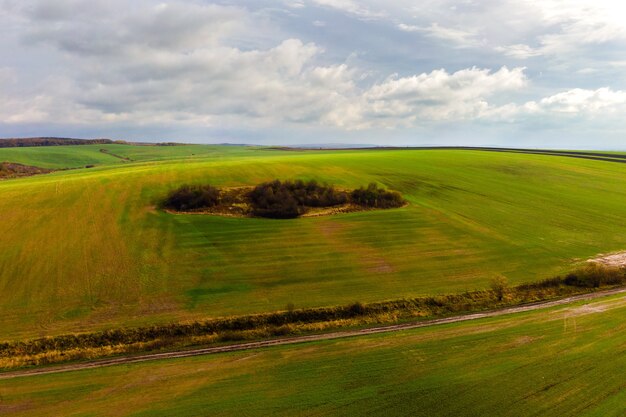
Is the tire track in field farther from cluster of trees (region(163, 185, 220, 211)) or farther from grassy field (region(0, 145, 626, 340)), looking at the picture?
cluster of trees (region(163, 185, 220, 211))

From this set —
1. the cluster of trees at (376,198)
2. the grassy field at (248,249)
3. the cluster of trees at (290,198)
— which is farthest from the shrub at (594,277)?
the cluster of trees at (290,198)

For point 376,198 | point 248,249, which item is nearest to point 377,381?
point 248,249

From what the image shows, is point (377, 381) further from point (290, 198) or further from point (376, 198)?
point (376, 198)

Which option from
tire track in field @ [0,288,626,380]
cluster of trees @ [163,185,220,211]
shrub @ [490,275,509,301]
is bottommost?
tire track in field @ [0,288,626,380]

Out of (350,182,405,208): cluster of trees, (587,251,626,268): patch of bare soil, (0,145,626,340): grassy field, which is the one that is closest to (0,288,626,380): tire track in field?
(0,145,626,340): grassy field

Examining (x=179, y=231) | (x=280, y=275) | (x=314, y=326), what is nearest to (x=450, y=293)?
(x=314, y=326)

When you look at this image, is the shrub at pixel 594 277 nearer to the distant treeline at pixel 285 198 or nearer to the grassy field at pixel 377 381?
the grassy field at pixel 377 381
